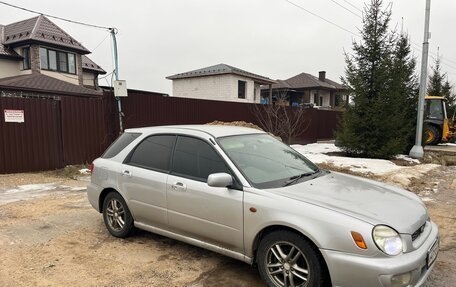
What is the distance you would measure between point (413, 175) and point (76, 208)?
812cm

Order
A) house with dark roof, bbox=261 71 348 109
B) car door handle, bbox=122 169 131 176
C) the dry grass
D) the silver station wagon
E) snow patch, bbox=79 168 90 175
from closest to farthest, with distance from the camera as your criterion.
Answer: the silver station wagon
car door handle, bbox=122 169 131 176
the dry grass
snow patch, bbox=79 168 90 175
house with dark roof, bbox=261 71 348 109

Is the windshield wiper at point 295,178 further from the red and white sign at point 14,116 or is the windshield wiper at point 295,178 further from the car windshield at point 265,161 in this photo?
the red and white sign at point 14,116

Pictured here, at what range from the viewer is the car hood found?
299 cm

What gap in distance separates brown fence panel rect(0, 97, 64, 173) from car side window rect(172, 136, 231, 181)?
722cm

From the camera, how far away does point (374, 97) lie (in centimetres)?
1348

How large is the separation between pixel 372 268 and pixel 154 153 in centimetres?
276

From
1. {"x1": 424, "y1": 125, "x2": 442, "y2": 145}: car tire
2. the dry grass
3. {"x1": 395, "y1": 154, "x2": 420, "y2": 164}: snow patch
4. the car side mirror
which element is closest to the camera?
the car side mirror

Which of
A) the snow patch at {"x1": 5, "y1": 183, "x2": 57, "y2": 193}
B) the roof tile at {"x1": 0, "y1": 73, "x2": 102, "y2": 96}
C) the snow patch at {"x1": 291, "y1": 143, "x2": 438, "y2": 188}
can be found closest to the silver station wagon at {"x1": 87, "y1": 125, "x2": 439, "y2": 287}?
the snow patch at {"x1": 5, "y1": 183, "x2": 57, "y2": 193}

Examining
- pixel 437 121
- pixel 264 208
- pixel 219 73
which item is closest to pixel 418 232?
pixel 264 208

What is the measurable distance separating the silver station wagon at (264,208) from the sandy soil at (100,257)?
0.28 meters

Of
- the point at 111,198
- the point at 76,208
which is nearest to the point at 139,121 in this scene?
the point at 76,208

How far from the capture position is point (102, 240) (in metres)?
4.75

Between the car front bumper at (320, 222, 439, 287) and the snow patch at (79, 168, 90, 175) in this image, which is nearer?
the car front bumper at (320, 222, 439, 287)

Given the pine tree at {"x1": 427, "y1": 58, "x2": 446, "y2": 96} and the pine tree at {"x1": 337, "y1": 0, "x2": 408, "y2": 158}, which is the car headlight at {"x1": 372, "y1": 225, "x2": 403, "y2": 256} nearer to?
the pine tree at {"x1": 337, "y1": 0, "x2": 408, "y2": 158}
